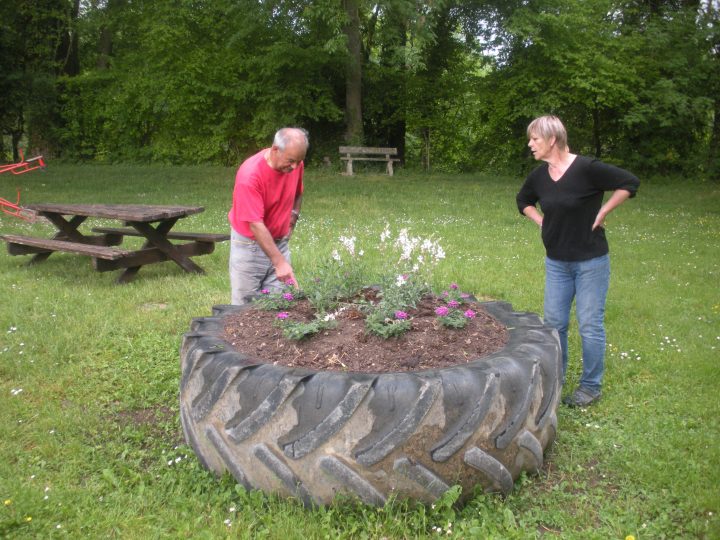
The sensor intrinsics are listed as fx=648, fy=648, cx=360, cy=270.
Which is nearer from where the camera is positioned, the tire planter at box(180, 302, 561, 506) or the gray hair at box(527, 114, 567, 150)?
the tire planter at box(180, 302, 561, 506)

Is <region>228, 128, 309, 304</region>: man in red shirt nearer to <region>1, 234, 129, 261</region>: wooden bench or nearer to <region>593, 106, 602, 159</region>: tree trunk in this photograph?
<region>1, 234, 129, 261</region>: wooden bench

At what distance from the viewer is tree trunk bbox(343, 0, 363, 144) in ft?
65.5

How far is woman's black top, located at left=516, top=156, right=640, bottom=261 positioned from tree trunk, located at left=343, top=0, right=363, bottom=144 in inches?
673

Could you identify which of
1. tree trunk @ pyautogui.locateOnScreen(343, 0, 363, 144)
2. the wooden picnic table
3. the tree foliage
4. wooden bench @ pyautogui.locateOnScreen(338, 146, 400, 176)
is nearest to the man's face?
the wooden picnic table

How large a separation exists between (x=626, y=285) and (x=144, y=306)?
508 cm

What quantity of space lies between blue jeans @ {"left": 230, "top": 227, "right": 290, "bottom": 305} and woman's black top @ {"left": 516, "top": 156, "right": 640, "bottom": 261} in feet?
6.22

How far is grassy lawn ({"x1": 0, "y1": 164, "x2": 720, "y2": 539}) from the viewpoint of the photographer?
2914mm

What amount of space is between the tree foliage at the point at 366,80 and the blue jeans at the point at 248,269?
13580 mm

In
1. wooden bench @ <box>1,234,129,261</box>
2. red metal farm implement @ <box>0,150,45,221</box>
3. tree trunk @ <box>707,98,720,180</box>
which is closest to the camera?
wooden bench @ <box>1,234,129,261</box>

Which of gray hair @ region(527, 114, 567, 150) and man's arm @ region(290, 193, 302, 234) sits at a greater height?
gray hair @ region(527, 114, 567, 150)

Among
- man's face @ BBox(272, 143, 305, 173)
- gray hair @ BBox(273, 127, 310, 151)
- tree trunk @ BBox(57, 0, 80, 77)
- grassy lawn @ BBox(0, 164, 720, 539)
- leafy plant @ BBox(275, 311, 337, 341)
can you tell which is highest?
tree trunk @ BBox(57, 0, 80, 77)

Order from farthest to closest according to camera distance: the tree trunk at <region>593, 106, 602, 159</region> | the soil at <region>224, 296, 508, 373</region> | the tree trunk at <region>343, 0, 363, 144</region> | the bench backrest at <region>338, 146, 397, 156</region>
Answer: the tree trunk at <region>593, 106, 602, 159</region> → the tree trunk at <region>343, 0, 363, 144</region> → the bench backrest at <region>338, 146, 397, 156</region> → the soil at <region>224, 296, 508, 373</region>

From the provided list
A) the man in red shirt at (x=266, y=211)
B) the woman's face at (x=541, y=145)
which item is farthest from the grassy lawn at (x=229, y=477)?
the woman's face at (x=541, y=145)

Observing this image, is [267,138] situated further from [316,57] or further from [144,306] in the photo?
[144,306]
